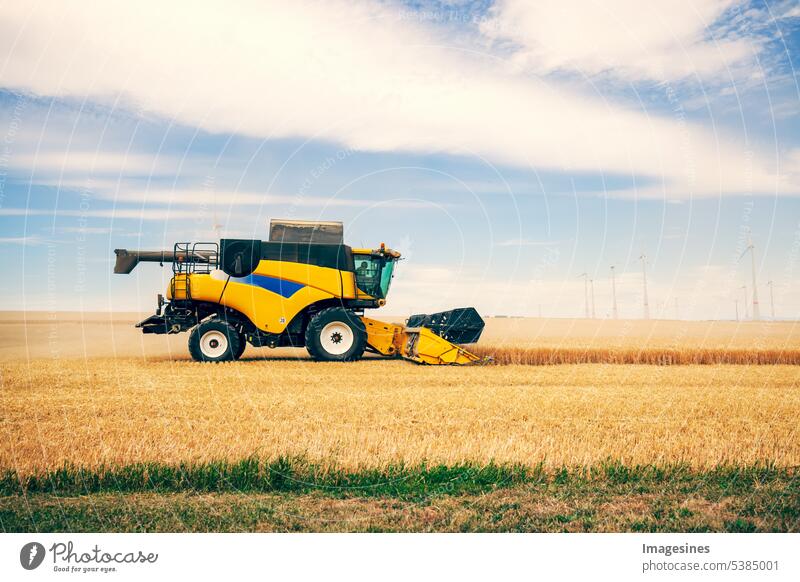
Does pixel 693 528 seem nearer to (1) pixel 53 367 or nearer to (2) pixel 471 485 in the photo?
(2) pixel 471 485

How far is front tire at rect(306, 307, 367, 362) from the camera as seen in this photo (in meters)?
21.1

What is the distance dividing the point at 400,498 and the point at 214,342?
51.3 ft

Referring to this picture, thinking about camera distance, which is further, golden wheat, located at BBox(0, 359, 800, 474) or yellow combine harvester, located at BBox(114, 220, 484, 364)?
yellow combine harvester, located at BBox(114, 220, 484, 364)

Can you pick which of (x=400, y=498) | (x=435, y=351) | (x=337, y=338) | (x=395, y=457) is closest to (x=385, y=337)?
(x=337, y=338)

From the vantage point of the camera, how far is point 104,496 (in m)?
7.12

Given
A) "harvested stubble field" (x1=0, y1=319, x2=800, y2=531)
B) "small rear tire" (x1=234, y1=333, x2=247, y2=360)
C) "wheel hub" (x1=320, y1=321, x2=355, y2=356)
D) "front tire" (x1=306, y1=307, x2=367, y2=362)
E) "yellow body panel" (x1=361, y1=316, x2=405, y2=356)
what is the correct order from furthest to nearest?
1. "yellow body panel" (x1=361, y1=316, x2=405, y2=356)
2. "small rear tire" (x1=234, y1=333, x2=247, y2=360)
3. "wheel hub" (x1=320, y1=321, x2=355, y2=356)
4. "front tire" (x1=306, y1=307, x2=367, y2=362)
5. "harvested stubble field" (x1=0, y1=319, x2=800, y2=531)

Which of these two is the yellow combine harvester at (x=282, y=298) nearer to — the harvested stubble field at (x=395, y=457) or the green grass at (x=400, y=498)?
the harvested stubble field at (x=395, y=457)

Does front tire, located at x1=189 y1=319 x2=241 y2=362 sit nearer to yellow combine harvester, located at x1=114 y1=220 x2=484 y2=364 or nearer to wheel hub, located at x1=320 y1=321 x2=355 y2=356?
yellow combine harvester, located at x1=114 y1=220 x2=484 y2=364

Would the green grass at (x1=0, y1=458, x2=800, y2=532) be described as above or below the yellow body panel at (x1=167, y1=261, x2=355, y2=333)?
below
